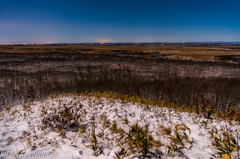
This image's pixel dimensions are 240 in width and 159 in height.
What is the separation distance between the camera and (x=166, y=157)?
3443mm

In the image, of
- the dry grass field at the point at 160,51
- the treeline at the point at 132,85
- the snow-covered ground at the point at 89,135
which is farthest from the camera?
the dry grass field at the point at 160,51

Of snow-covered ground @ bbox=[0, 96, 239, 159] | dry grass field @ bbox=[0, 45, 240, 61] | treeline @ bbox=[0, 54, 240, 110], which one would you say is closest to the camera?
snow-covered ground @ bbox=[0, 96, 239, 159]

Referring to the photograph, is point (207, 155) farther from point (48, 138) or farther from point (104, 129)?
point (48, 138)

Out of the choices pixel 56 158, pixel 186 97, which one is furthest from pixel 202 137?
pixel 186 97

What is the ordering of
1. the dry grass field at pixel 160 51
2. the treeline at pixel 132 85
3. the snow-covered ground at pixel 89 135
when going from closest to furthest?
the snow-covered ground at pixel 89 135
the treeline at pixel 132 85
the dry grass field at pixel 160 51

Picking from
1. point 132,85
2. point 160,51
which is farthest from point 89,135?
point 160,51

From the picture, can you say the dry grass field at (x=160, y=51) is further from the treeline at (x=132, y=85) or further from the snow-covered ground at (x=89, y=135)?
the snow-covered ground at (x=89, y=135)

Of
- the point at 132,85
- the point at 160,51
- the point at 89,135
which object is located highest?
the point at 160,51

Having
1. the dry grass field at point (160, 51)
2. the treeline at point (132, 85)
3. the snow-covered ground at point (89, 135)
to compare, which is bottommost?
the treeline at point (132, 85)

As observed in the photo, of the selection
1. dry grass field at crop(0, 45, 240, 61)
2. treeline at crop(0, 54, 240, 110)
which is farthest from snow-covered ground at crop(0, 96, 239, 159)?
dry grass field at crop(0, 45, 240, 61)

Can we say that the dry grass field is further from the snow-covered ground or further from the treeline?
the snow-covered ground

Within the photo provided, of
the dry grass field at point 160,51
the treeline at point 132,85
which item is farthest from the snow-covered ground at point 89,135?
the dry grass field at point 160,51

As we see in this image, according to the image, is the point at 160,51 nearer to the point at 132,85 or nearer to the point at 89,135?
the point at 132,85

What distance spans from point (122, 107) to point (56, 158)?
430 centimetres
